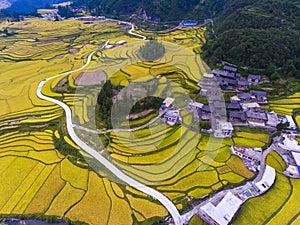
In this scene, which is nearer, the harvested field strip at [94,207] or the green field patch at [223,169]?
the harvested field strip at [94,207]

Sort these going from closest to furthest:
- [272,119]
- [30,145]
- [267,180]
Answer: [267,180] < [30,145] < [272,119]

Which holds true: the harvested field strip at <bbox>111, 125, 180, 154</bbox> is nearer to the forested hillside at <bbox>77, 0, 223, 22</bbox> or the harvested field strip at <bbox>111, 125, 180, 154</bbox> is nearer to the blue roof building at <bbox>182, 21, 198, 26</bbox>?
the blue roof building at <bbox>182, 21, 198, 26</bbox>

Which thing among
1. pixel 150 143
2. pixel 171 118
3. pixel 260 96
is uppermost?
pixel 260 96

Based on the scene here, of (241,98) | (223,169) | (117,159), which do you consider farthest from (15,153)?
(241,98)

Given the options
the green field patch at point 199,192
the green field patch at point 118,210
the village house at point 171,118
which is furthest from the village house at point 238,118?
the green field patch at point 118,210

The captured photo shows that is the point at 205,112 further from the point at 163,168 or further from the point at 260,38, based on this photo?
the point at 260,38

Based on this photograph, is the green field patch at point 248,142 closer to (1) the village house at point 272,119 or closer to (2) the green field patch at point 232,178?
(1) the village house at point 272,119

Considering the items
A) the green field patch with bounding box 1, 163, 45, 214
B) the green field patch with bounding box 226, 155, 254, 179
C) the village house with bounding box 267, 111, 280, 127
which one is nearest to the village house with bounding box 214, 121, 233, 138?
the green field patch with bounding box 226, 155, 254, 179
